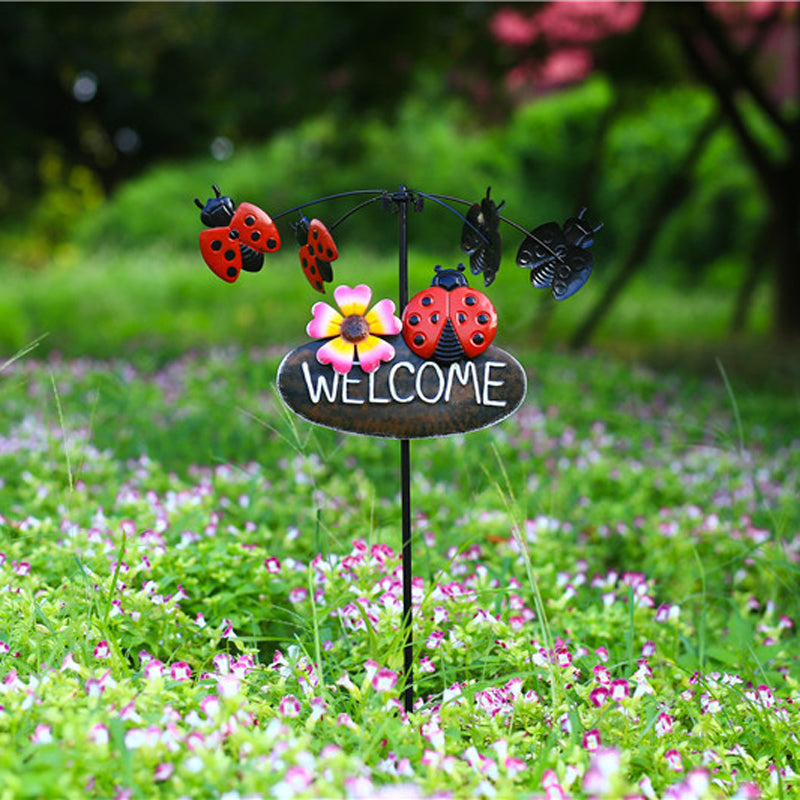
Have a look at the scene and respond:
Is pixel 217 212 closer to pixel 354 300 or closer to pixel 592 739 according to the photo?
pixel 354 300

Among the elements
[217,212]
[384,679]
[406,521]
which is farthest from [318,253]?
[384,679]

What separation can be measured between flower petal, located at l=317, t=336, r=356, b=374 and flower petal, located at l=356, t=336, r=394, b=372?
0.02 m

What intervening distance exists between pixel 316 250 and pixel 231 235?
0.20 meters

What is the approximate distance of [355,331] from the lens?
176cm

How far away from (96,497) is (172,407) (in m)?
1.65

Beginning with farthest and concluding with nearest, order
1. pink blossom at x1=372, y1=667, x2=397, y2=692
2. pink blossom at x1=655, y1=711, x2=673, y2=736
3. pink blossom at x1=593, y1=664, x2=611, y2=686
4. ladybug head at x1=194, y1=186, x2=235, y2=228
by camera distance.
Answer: ladybug head at x1=194, y1=186, x2=235, y2=228 < pink blossom at x1=593, y1=664, x2=611, y2=686 < pink blossom at x1=655, y1=711, x2=673, y2=736 < pink blossom at x1=372, y1=667, x2=397, y2=692

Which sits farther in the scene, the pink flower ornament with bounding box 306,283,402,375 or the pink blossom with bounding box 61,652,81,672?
the pink flower ornament with bounding box 306,283,402,375

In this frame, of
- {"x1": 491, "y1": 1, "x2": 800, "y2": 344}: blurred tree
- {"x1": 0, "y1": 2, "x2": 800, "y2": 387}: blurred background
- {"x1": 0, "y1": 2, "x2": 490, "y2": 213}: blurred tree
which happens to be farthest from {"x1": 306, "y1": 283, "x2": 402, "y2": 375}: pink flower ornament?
{"x1": 0, "y1": 2, "x2": 490, "y2": 213}: blurred tree

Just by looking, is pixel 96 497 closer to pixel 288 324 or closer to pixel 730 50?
pixel 288 324

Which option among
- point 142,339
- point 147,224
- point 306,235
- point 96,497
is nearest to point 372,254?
point 147,224

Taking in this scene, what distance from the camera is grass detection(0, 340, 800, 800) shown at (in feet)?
4.33

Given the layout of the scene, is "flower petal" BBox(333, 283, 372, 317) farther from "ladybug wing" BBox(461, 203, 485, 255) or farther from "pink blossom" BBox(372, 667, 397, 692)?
"pink blossom" BBox(372, 667, 397, 692)

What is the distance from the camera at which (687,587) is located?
2572 millimetres

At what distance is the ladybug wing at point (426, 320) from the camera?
5.76 ft
